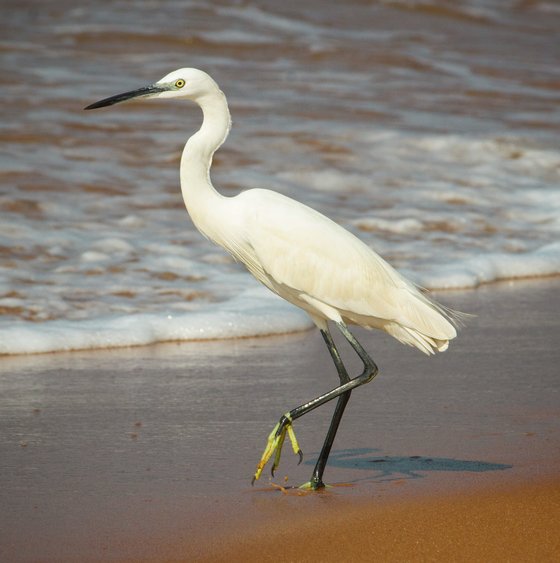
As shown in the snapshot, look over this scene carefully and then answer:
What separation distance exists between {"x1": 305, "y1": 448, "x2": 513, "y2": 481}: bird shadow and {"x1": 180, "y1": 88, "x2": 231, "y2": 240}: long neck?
1.02 m

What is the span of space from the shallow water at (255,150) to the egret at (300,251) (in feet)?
5.74

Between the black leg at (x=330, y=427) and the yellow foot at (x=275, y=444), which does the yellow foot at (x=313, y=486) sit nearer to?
the black leg at (x=330, y=427)

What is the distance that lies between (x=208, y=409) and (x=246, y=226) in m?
0.95

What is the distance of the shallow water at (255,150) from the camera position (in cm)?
670

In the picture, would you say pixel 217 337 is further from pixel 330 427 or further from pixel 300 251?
pixel 330 427

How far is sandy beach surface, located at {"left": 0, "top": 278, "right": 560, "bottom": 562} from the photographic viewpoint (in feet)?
11.3

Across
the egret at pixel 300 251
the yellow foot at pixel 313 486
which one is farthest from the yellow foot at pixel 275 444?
the egret at pixel 300 251

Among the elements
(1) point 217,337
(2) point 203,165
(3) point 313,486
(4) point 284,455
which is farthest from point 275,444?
(1) point 217,337

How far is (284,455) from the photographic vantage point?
4.41 meters

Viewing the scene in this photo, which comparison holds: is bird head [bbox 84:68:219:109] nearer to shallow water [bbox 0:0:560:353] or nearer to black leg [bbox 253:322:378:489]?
black leg [bbox 253:322:378:489]

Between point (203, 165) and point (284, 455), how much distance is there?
46.3 inches

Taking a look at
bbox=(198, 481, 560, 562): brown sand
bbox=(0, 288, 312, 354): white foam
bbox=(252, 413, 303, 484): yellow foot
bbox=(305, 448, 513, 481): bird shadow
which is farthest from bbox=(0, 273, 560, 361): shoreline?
bbox=(198, 481, 560, 562): brown sand

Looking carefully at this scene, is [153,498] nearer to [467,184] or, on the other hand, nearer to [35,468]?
[35,468]

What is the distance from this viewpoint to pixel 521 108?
1267 cm
